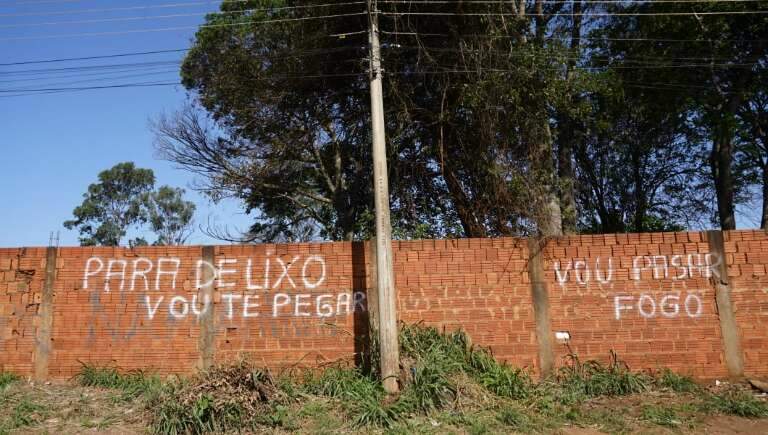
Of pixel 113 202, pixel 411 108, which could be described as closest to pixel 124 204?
pixel 113 202

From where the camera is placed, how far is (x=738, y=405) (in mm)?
6395

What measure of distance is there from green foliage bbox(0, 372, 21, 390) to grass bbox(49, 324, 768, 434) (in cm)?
82

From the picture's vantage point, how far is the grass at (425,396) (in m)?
6.00

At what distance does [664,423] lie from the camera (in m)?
6.08

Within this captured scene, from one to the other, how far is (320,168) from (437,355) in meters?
8.68

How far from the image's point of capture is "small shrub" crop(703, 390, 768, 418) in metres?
6.31

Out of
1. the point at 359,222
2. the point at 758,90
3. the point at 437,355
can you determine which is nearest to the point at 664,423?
the point at 437,355

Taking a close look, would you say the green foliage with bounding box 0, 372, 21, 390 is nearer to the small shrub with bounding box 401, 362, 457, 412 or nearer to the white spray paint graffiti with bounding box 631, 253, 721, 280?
the small shrub with bounding box 401, 362, 457, 412

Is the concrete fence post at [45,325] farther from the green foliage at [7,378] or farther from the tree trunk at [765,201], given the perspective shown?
the tree trunk at [765,201]

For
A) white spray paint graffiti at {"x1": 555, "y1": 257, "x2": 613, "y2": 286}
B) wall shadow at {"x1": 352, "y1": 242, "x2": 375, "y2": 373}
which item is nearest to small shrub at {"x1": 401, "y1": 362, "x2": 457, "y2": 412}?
wall shadow at {"x1": 352, "y1": 242, "x2": 375, "y2": 373}

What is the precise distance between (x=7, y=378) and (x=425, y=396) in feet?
17.5

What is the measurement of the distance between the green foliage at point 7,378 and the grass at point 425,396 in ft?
2.70

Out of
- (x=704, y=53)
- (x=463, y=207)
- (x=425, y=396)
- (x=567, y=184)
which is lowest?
(x=425, y=396)

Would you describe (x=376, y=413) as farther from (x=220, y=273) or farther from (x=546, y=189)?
(x=546, y=189)
